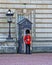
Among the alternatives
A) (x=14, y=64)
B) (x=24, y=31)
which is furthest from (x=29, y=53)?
(x=14, y=64)

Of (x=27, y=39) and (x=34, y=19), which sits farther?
(x=34, y=19)

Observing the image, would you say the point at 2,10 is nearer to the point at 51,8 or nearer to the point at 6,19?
the point at 6,19

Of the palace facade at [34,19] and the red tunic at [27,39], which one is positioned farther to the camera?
the palace facade at [34,19]

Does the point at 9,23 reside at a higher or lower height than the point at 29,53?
higher

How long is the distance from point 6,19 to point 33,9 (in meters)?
2.06

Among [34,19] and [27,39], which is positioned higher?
[34,19]

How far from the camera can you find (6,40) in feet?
81.6

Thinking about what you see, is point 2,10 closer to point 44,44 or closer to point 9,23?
point 9,23

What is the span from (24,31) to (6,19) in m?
1.83

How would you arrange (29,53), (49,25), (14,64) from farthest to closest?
(49,25) → (29,53) → (14,64)

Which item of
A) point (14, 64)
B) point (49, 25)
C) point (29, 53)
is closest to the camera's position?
point (14, 64)

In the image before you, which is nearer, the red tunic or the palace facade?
the red tunic

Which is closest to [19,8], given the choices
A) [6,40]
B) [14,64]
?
[6,40]

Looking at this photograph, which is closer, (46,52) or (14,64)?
(14,64)
